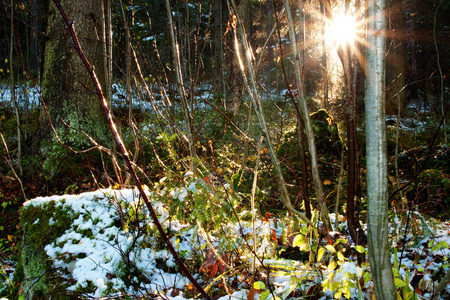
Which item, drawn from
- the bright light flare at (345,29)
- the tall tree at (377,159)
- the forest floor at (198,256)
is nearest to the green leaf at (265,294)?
the forest floor at (198,256)

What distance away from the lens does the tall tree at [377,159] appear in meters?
0.87

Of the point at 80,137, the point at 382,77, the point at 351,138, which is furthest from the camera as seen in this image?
the point at 80,137

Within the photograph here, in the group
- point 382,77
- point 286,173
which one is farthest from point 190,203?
point 286,173

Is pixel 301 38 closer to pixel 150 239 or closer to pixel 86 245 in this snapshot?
pixel 150 239

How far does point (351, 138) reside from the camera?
5.37ft

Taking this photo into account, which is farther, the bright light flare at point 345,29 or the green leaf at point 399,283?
the bright light flare at point 345,29

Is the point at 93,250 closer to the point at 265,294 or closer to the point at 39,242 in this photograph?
the point at 39,242

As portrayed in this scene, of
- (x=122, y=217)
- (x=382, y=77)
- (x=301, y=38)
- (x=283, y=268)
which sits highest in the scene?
(x=301, y=38)

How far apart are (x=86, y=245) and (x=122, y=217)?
286 mm

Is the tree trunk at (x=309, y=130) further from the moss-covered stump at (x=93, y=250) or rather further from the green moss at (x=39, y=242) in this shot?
the green moss at (x=39, y=242)

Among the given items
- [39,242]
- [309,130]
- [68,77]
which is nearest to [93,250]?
[39,242]

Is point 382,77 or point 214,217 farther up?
point 382,77

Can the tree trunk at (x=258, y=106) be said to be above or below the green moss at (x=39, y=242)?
above

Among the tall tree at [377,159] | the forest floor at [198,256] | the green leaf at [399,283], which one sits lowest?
the forest floor at [198,256]
